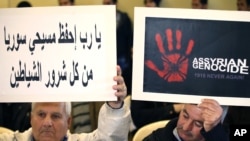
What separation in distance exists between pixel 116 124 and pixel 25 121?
105 centimetres

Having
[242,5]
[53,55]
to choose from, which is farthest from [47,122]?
[242,5]

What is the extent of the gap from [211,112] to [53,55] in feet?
1.87

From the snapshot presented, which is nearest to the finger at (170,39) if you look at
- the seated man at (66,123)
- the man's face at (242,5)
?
the seated man at (66,123)

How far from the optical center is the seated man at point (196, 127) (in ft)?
4.92

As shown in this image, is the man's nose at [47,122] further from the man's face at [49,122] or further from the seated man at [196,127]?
the seated man at [196,127]

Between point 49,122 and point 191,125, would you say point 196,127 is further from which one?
point 49,122

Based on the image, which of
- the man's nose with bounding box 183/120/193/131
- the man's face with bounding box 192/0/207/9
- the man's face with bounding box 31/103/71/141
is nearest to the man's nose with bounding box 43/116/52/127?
the man's face with bounding box 31/103/71/141

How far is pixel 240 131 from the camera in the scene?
168 centimetres

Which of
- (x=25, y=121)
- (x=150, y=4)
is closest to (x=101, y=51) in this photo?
(x=25, y=121)

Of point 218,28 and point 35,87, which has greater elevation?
point 218,28

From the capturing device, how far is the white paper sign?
147 cm

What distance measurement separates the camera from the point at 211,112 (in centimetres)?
149

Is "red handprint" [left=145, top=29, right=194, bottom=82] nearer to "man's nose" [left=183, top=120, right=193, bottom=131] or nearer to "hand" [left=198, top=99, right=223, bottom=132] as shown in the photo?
"hand" [left=198, top=99, right=223, bottom=132]

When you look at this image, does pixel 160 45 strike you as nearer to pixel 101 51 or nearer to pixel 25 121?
pixel 101 51
